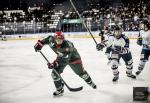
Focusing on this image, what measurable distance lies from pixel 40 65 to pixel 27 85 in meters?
1.45

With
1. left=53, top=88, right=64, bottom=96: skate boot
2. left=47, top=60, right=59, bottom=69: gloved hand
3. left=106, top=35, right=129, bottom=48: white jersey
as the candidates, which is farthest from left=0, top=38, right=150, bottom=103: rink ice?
left=106, top=35, right=129, bottom=48: white jersey

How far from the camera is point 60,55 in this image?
396 cm

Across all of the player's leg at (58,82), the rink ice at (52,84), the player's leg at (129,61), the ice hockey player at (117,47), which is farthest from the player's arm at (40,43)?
the player's leg at (129,61)

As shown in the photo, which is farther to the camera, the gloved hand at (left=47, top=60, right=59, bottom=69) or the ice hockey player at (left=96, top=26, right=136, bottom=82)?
the ice hockey player at (left=96, top=26, right=136, bottom=82)

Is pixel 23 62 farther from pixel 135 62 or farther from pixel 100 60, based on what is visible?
pixel 135 62

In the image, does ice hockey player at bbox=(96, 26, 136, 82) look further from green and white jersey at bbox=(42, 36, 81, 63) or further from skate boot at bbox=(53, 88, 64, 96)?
skate boot at bbox=(53, 88, 64, 96)

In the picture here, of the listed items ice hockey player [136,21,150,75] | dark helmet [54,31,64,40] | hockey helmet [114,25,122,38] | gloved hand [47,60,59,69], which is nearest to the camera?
dark helmet [54,31,64,40]

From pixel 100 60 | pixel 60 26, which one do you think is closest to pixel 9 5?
pixel 100 60

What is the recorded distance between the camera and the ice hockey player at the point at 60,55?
3.86 metres

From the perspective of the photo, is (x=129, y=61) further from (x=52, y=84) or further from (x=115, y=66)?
(x=52, y=84)

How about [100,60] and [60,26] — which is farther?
[100,60]

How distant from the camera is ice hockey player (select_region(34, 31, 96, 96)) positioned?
3.86 meters

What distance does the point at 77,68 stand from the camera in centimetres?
412

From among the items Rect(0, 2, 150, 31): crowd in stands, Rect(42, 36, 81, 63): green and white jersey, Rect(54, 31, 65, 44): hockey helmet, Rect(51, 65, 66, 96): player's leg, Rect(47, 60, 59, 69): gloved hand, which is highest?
Rect(0, 2, 150, 31): crowd in stands
